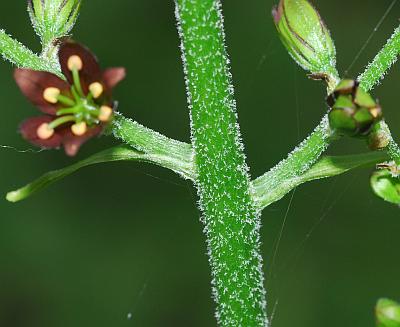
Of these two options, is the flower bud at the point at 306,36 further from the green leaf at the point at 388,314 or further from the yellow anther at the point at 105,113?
the green leaf at the point at 388,314

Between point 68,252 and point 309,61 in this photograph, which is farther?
point 68,252

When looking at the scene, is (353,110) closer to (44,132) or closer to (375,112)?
(375,112)

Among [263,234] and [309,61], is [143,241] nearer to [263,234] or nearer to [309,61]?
[263,234]

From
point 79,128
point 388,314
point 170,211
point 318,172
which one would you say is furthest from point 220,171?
point 170,211

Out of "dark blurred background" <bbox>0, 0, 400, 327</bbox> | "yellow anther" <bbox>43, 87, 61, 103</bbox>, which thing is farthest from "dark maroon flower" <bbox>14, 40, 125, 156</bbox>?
"dark blurred background" <bbox>0, 0, 400, 327</bbox>

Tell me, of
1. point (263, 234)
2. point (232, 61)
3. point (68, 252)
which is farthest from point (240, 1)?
point (68, 252)

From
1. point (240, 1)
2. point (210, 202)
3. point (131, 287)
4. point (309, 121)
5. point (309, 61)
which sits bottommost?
point (131, 287)

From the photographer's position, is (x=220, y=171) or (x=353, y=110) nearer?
(x=353, y=110)
